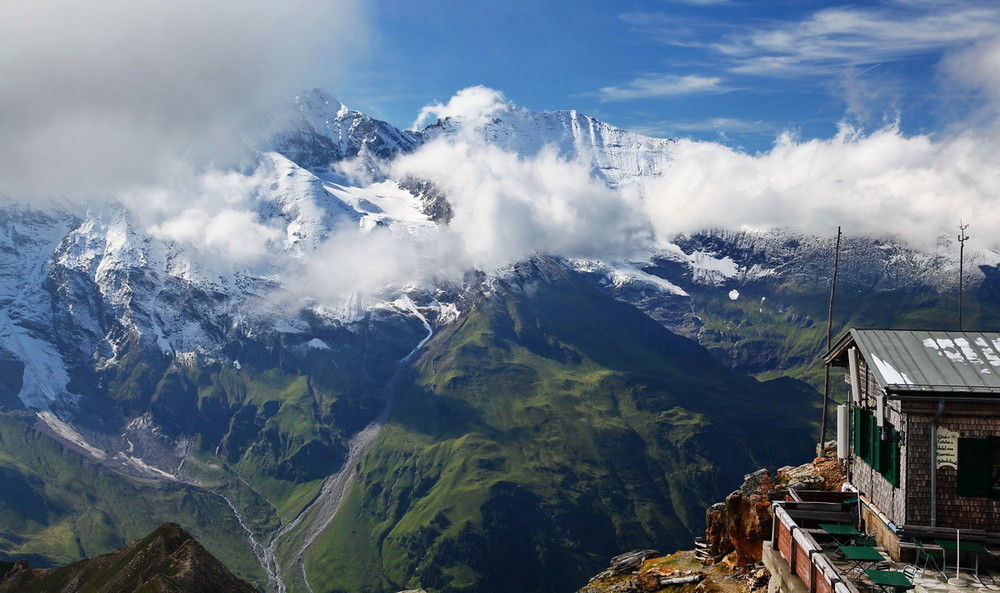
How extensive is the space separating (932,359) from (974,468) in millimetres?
5403

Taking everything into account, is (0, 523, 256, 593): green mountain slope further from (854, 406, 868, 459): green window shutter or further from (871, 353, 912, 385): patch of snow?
(871, 353, 912, 385): patch of snow

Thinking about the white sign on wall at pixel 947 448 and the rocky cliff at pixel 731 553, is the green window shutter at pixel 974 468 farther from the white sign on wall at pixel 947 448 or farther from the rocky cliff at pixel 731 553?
the rocky cliff at pixel 731 553

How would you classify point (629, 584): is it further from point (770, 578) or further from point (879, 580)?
point (879, 580)

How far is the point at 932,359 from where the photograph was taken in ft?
118

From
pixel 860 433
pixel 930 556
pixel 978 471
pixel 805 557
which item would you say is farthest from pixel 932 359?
pixel 805 557

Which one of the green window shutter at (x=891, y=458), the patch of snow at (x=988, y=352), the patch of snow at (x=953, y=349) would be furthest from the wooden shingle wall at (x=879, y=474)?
the patch of snow at (x=988, y=352)

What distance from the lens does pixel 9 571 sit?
72.9 metres

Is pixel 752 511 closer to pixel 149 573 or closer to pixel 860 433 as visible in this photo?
pixel 860 433

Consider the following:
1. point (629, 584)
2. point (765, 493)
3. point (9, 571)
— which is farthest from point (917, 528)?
point (9, 571)

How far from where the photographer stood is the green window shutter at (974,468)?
3275 cm

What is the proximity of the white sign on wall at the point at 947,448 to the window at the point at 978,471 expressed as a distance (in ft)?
0.72

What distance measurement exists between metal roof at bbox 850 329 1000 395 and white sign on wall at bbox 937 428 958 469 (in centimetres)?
184

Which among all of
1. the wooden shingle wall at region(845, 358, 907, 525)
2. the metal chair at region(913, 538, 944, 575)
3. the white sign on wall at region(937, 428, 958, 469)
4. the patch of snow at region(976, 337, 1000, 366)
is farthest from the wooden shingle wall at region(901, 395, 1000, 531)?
the patch of snow at region(976, 337, 1000, 366)

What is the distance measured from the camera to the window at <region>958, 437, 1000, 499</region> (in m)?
32.8
